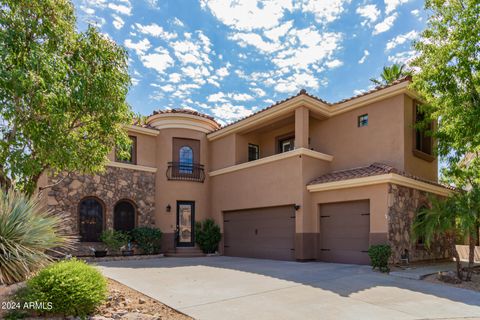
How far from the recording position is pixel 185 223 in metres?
18.2

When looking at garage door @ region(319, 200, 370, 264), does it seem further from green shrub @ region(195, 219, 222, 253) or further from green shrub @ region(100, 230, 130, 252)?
green shrub @ region(100, 230, 130, 252)

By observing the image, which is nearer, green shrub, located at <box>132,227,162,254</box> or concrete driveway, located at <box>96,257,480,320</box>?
concrete driveway, located at <box>96,257,480,320</box>

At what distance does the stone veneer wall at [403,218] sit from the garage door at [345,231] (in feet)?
2.77

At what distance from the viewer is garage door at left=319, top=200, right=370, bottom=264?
1260 centimetres

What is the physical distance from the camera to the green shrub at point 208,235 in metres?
17.7

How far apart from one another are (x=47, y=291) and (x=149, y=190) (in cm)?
1209

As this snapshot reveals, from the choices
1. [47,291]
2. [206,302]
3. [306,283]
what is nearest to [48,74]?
[47,291]

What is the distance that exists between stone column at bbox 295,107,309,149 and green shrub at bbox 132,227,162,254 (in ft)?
26.0

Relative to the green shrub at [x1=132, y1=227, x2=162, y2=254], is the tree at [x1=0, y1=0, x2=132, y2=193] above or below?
above

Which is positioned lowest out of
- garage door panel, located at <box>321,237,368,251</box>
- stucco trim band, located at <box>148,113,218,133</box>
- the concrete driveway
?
the concrete driveway

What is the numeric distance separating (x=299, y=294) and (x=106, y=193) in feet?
37.5

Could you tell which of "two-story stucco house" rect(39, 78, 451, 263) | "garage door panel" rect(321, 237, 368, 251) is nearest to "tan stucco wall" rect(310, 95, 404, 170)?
"two-story stucco house" rect(39, 78, 451, 263)

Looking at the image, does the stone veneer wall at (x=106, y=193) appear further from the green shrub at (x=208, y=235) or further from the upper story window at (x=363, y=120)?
the upper story window at (x=363, y=120)

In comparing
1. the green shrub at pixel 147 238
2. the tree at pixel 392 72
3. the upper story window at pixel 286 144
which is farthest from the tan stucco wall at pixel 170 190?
the tree at pixel 392 72
